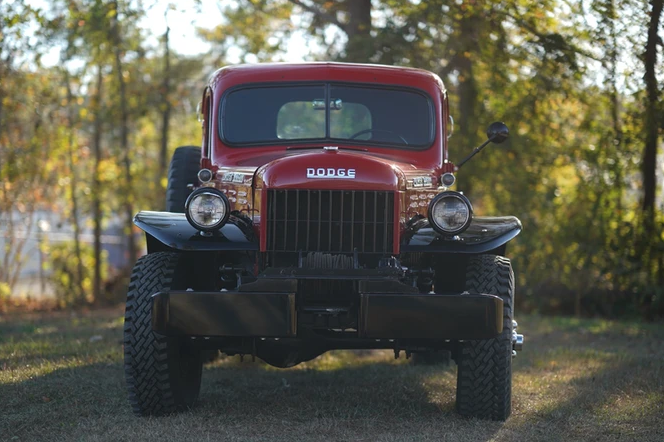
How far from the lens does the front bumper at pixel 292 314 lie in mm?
5320

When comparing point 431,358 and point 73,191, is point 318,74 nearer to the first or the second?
point 431,358

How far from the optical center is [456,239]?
5785 mm

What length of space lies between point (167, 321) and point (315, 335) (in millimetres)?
872

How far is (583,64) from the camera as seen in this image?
1195 cm

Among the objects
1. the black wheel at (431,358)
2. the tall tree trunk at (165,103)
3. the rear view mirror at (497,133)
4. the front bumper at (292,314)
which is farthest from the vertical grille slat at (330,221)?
the tall tree trunk at (165,103)

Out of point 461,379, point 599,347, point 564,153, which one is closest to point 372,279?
point 461,379

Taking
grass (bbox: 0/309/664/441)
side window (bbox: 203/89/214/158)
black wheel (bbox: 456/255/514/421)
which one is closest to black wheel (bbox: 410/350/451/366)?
grass (bbox: 0/309/664/441)

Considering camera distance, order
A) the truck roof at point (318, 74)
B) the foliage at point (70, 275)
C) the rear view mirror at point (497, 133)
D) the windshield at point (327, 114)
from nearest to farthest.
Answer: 1. the rear view mirror at point (497, 133)
2. the windshield at point (327, 114)
3. the truck roof at point (318, 74)
4. the foliage at point (70, 275)

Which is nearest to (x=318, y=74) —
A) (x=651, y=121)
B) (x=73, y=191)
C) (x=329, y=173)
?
(x=329, y=173)

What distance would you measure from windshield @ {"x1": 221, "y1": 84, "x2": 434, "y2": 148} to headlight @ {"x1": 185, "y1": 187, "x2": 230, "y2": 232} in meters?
1.12

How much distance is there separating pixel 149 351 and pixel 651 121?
7118 mm

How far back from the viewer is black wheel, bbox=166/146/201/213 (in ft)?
26.1

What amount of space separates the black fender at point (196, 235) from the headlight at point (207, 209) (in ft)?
0.29

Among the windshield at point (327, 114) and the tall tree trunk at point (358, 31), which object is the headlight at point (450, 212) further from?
the tall tree trunk at point (358, 31)
